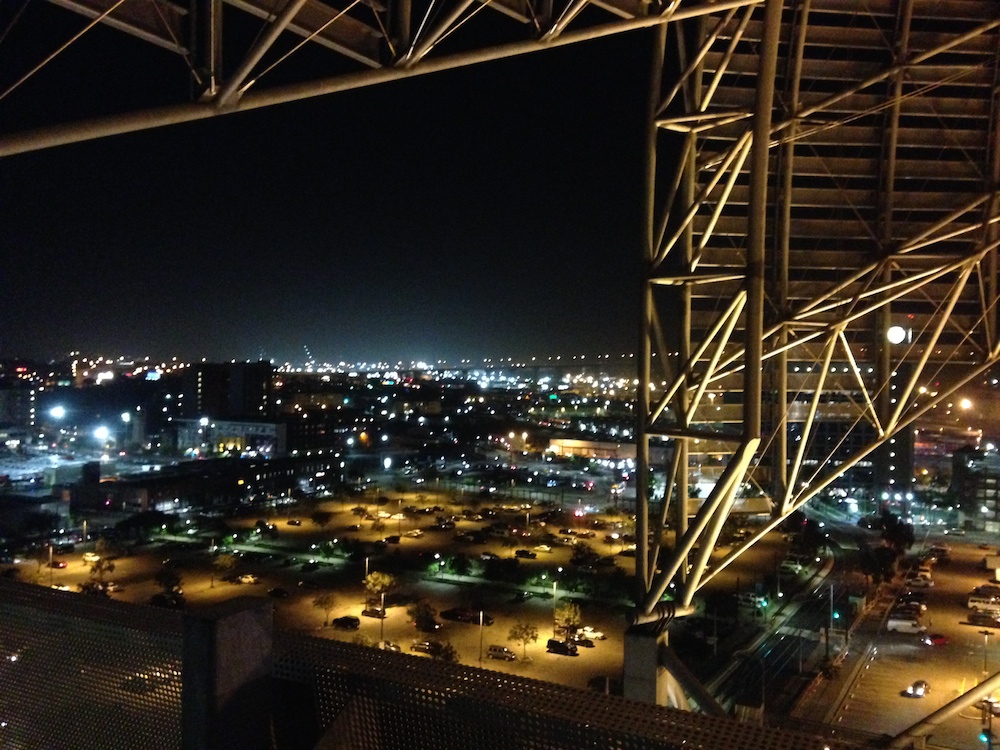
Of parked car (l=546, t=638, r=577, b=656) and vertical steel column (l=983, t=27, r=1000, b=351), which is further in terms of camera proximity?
parked car (l=546, t=638, r=577, b=656)

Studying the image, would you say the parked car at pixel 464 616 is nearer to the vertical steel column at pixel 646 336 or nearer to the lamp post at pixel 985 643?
the lamp post at pixel 985 643

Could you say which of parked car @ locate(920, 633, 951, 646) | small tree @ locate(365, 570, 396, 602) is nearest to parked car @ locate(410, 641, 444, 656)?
small tree @ locate(365, 570, 396, 602)

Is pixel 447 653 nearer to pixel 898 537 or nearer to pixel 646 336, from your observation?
pixel 646 336

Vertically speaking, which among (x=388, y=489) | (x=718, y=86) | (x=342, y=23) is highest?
(x=718, y=86)

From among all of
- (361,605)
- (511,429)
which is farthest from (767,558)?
(511,429)

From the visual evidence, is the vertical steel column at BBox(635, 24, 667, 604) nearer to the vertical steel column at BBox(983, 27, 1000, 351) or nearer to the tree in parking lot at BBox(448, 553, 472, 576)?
the vertical steel column at BBox(983, 27, 1000, 351)

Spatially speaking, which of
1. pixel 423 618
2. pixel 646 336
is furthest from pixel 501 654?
pixel 646 336

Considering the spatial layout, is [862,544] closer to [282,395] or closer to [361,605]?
[361,605]
